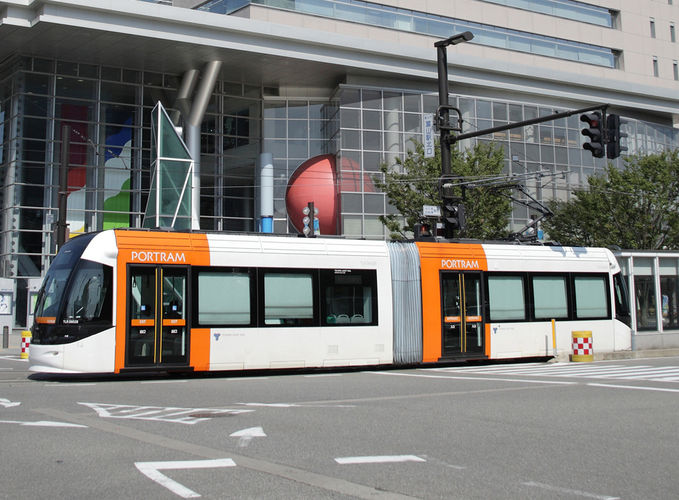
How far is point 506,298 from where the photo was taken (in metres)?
20.0

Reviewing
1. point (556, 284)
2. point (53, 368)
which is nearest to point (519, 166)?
point (556, 284)

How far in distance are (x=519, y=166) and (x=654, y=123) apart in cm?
1350

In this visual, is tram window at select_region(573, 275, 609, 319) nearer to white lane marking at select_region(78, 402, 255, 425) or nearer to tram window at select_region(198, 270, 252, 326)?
tram window at select_region(198, 270, 252, 326)

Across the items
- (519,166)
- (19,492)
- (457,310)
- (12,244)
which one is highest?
(519,166)

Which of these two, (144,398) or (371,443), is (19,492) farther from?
(144,398)

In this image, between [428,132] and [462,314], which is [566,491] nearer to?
[462,314]

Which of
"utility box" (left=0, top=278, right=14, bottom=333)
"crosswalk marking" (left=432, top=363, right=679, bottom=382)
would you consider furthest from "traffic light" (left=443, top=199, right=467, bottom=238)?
"utility box" (left=0, top=278, right=14, bottom=333)

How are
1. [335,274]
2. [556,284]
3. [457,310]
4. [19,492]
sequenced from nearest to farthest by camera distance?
[19,492] < [335,274] < [457,310] < [556,284]

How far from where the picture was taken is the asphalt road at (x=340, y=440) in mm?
6145

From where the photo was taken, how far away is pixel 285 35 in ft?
124

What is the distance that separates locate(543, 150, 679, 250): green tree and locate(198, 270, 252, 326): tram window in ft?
79.7

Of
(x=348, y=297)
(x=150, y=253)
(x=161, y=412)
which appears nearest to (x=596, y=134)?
(x=348, y=297)

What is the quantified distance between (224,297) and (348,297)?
310cm

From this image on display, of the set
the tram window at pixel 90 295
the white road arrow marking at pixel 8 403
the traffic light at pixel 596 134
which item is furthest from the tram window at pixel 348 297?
the white road arrow marking at pixel 8 403
